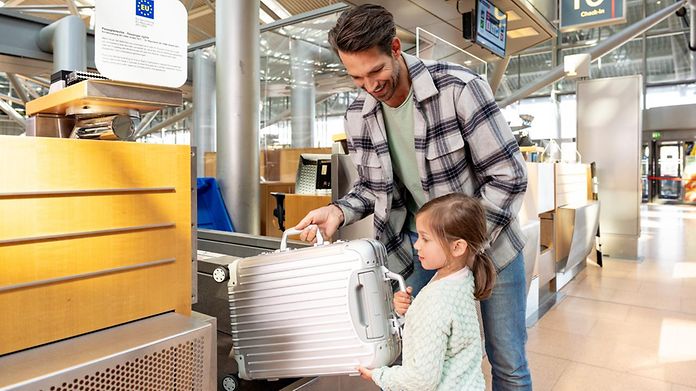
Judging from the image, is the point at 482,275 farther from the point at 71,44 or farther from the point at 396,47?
the point at 71,44

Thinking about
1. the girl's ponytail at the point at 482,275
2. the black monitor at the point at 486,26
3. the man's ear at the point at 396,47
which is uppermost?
the black monitor at the point at 486,26

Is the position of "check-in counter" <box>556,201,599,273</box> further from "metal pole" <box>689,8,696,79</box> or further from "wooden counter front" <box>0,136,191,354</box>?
"metal pole" <box>689,8,696,79</box>

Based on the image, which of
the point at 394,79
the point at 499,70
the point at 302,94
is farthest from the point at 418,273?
the point at 499,70

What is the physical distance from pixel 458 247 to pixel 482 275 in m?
0.11

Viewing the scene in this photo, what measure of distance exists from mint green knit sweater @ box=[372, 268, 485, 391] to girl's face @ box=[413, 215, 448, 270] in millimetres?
46

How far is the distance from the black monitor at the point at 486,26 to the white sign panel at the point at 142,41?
4.89 metres

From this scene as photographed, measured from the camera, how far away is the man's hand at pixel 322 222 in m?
1.37

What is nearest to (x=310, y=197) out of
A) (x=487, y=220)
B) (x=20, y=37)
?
(x=487, y=220)

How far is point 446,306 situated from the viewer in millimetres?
1140

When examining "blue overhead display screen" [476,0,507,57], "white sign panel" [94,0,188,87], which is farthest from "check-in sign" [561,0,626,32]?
"white sign panel" [94,0,188,87]

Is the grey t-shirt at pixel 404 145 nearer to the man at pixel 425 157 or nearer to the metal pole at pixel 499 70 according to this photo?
the man at pixel 425 157

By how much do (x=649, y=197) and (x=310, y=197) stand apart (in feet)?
51.8

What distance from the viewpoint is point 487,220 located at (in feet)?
4.09

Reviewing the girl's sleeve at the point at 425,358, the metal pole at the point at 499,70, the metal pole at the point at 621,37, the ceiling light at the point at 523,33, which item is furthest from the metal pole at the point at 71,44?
the metal pole at the point at 621,37
